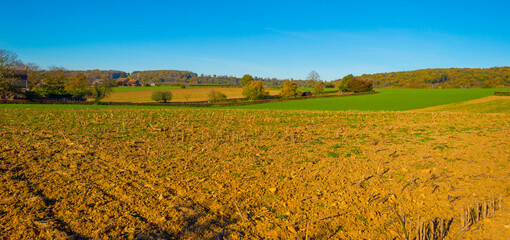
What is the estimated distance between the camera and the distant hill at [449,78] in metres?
108

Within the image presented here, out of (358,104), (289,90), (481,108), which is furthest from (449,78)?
(481,108)

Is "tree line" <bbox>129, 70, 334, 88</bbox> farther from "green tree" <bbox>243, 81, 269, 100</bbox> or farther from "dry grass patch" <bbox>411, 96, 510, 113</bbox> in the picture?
"dry grass patch" <bbox>411, 96, 510, 113</bbox>

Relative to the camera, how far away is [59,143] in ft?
36.7

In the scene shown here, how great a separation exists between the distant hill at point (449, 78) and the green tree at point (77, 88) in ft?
375

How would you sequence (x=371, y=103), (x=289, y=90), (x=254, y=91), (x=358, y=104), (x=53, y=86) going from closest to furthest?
(x=358, y=104) → (x=371, y=103) → (x=53, y=86) → (x=254, y=91) → (x=289, y=90)

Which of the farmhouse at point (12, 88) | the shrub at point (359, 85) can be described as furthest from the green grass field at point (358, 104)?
the shrub at point (359, 85)

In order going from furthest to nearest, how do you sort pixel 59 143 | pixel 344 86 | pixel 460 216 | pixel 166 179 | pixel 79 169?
pixel 344 86, pixel 59 143, pixel 79 169, pixel 166 179, pixel 460 216

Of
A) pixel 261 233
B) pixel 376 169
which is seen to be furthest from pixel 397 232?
pixel 376 169

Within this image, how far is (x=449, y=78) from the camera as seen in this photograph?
122 metres

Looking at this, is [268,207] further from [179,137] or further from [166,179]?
[179,137]

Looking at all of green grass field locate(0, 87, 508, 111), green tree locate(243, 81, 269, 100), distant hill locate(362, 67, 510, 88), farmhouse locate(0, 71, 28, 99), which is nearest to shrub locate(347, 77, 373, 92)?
green grass field locate(0, 87, 508, 111)

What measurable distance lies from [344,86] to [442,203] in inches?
4137

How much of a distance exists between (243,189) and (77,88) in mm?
81139

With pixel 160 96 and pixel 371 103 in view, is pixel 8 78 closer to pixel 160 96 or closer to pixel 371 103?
pixel 160 96
